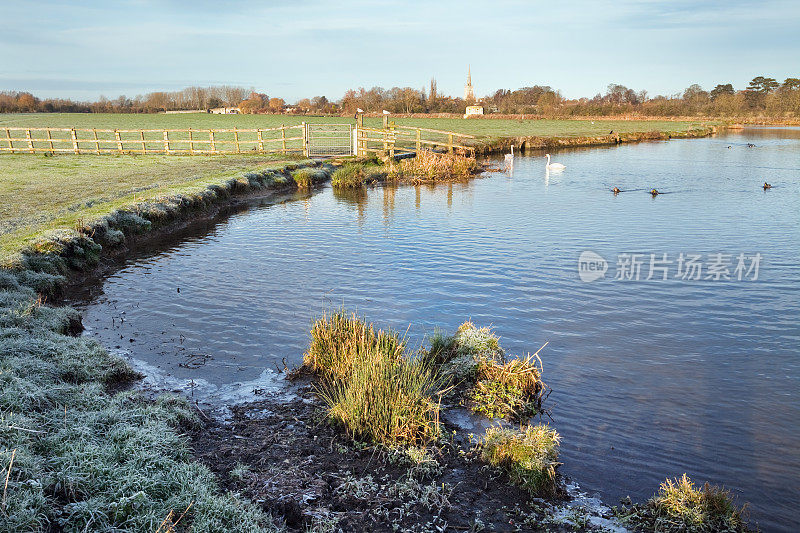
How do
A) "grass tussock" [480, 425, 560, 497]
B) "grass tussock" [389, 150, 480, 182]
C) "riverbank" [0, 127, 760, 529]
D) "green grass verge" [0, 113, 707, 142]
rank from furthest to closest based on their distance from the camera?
"green grass verge" [0, 113, 707, 142]
"grass tussock" [389, 150, 480, 182]
"grass tussock" [480, 425, 560, 497]
"riverbank" [0, 127, 760, 529]

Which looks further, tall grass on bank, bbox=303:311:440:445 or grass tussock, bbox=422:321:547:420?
grass tussock, bbox=422:321:547:420

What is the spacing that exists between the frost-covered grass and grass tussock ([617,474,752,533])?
10.6ft

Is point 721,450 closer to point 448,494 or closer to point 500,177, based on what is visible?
point 448,494

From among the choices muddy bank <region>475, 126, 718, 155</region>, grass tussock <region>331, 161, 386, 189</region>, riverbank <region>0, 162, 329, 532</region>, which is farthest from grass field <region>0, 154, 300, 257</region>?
muddy bank <region>475, 126, 718, 155</region>

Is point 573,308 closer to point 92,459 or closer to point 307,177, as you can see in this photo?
point 92,459

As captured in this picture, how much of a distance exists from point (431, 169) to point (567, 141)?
3040cm

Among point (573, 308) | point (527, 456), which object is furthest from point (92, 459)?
point (573, 308)

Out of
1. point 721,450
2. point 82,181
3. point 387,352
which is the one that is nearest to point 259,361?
point 387,352

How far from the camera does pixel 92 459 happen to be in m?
4.30

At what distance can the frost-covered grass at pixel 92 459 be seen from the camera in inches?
147

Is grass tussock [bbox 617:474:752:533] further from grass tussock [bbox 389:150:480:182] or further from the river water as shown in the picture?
grass tussock [bbox 389:150:480:182]

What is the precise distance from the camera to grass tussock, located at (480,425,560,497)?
5066 millimetres

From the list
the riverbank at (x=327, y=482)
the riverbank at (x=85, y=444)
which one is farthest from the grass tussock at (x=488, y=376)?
the riverbank at (x=85, y=444)

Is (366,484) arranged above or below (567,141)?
below
